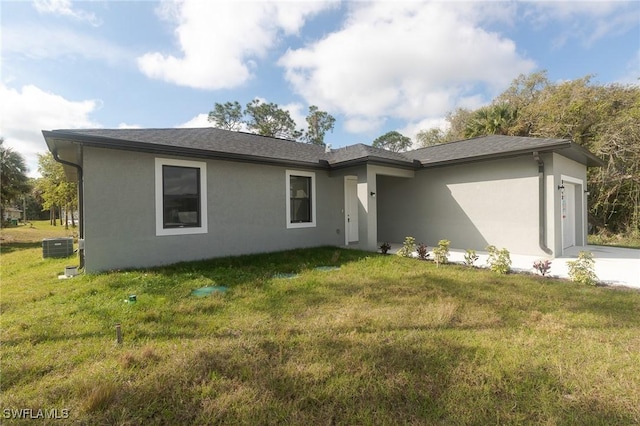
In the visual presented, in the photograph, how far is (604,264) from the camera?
696cm

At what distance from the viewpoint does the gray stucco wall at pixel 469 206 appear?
323 inches

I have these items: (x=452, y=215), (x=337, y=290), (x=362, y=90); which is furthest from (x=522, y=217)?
(x=362, y=90)

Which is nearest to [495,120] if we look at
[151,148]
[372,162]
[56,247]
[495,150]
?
[495,150]

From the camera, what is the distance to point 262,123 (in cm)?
3059

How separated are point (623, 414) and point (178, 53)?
423 inches

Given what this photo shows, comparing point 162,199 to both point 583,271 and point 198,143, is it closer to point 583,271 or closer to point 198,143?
point 198,143

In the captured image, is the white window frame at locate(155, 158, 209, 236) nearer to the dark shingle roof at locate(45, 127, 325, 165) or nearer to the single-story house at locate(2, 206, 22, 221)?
the dark shingle roof at locate(45, 127, 325, 165)

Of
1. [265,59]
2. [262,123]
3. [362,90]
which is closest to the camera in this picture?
[265,59]

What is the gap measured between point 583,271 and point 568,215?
5.26m

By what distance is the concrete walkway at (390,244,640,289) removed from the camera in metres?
5.67

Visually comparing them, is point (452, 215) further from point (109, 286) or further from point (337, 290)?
point (109, 286)

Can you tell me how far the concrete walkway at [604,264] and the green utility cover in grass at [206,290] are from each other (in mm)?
5772

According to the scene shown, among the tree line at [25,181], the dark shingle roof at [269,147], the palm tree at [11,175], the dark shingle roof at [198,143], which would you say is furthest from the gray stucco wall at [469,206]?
the palm tree at [11,175]

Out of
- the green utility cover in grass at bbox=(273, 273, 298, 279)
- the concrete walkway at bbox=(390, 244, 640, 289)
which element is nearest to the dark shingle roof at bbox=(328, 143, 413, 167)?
the concrete walkway at bbox=(390, 244, 640, 289)
